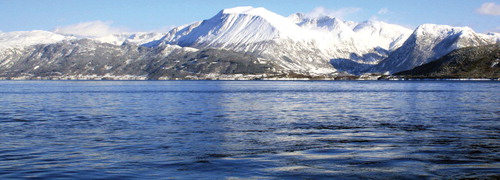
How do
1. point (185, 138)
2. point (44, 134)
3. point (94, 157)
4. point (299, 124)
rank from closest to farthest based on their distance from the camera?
point (94, 157) < point (185, 138) < point (44, 134) < point (299, 124)

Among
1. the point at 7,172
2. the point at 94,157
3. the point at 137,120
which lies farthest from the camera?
the point at 137,120

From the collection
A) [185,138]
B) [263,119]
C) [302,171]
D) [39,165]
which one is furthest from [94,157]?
[263,119]

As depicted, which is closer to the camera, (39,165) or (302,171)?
(302,171)

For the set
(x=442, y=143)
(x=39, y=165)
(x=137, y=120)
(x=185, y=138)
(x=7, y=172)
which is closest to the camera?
(x=7, y=172)

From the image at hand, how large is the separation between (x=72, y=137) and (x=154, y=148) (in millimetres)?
11498

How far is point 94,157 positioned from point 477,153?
1051 inches

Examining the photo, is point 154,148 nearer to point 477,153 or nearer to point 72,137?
point 72,137

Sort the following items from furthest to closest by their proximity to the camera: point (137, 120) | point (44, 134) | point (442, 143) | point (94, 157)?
point (137, 120) < point (44, 134) < point (442, 143) < point (94, 157)

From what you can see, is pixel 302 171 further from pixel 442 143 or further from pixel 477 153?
pixel 442 143

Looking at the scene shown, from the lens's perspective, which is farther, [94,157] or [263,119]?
[263,119]

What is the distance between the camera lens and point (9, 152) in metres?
37.5

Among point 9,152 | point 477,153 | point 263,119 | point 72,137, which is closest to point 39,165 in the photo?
point 9,152

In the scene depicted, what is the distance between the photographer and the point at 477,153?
36000 mm

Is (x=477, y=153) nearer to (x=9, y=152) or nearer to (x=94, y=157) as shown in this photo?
(x=94, y=157)
